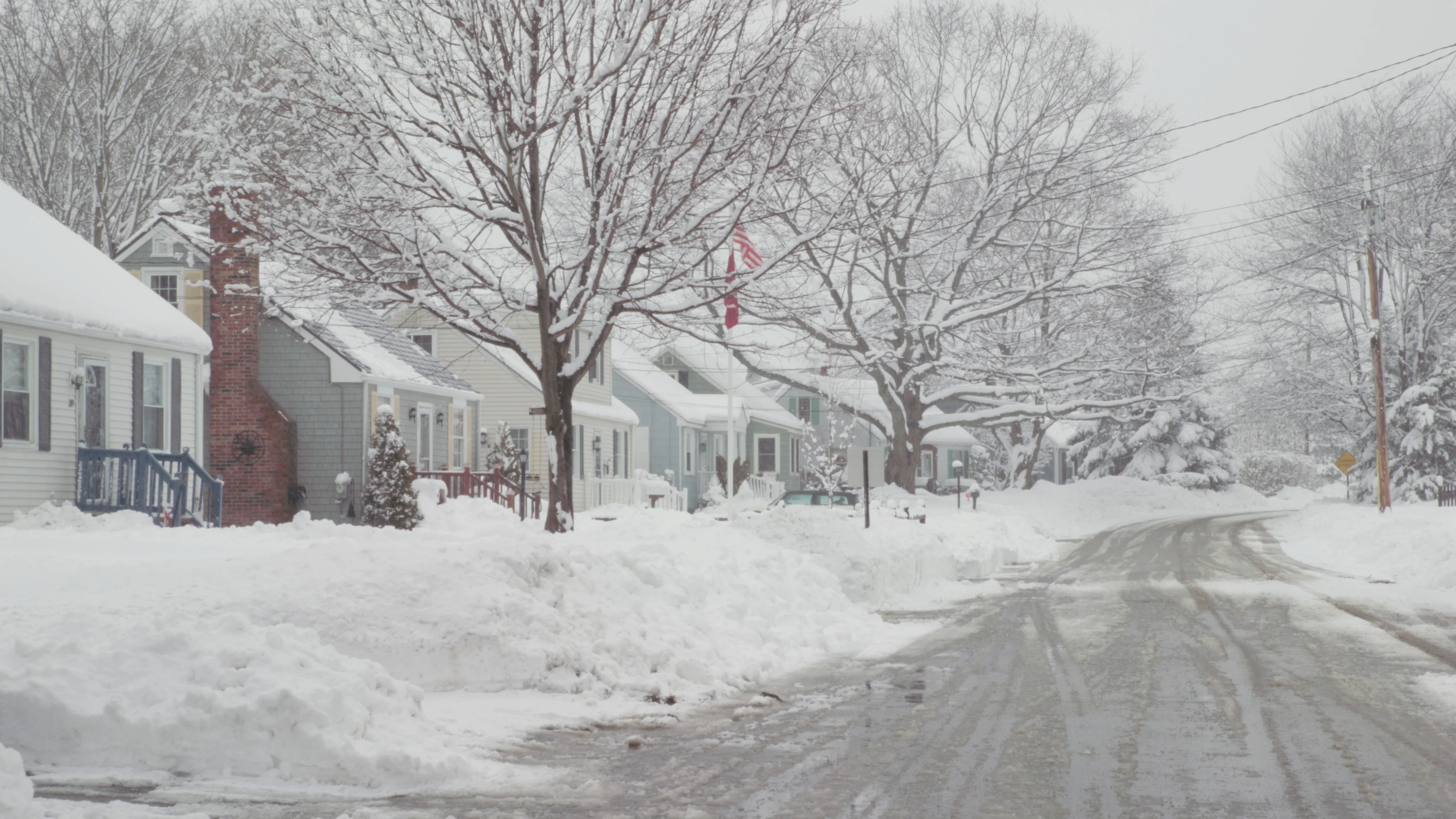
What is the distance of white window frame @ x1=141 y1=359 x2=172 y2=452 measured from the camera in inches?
840

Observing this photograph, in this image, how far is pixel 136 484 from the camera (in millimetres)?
19469

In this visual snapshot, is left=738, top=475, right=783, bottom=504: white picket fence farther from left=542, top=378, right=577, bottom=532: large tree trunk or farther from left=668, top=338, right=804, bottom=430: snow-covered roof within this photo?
left=542, top=378, right=577, bottom=532: large tree trunk

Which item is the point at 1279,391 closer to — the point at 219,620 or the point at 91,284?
the point at 91,284

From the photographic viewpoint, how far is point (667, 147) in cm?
1502

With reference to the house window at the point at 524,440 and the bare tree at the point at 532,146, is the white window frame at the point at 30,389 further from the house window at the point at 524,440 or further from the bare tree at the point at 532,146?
the house window at the point at 524,440

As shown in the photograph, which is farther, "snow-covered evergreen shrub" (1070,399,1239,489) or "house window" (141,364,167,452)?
"snow-covered evergreen shrub" (1070,399,1239,489)

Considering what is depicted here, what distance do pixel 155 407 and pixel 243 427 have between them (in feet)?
12.2

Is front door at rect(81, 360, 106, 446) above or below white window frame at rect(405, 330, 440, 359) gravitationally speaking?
below

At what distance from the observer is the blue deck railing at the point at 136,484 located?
62.9 ft

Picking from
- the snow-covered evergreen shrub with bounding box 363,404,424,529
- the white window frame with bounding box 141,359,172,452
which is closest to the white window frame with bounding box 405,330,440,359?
the snow-covered evergreen shrub with bounding box 363,404,424,529

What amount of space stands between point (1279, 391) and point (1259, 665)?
42150 millimetres

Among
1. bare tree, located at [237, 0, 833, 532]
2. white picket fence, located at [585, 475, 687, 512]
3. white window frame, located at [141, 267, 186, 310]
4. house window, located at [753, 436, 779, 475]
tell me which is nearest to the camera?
bare tree, located at [237, 0, 833, 532]

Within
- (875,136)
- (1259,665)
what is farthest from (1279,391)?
(1259,665)

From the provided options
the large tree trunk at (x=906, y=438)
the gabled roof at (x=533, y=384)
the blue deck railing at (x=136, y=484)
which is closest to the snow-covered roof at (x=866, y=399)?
the large tree trunk at (x=906, y=438)
